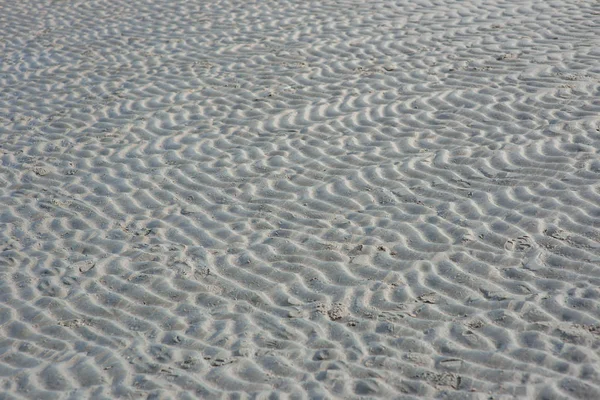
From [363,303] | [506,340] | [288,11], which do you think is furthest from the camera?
[288,11]

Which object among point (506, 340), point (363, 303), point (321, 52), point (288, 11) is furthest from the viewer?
point (288, 11)

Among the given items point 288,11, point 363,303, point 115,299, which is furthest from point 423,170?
point 288,11

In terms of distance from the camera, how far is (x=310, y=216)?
5.94 meters

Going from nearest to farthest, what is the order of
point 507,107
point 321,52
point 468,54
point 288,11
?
point 507,107, point 468,54, point 321,52, point 288,11

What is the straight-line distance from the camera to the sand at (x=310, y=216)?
4.24 meters

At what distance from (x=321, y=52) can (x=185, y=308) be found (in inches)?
229

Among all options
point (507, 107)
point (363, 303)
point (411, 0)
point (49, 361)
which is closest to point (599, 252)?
point (363, 303)

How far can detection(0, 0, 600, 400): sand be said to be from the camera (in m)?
4.24

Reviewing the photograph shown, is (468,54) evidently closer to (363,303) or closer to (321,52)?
(321,52)

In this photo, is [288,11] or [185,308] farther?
[288,11]

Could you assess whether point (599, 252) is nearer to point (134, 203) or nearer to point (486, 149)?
point (486, 149)

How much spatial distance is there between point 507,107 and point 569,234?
2.58 metres

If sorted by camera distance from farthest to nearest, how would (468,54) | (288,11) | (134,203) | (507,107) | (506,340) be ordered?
(288,11) < (468,54) < (507,107) < (134,203) < (506,340)

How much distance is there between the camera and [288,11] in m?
12.1
